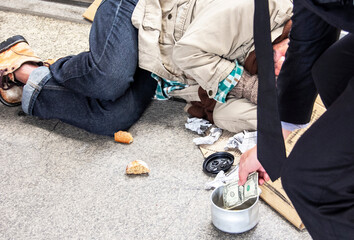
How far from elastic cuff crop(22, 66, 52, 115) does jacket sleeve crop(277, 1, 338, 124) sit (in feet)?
3.17

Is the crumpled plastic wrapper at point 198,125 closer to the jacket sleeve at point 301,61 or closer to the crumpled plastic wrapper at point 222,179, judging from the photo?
the crumpled plastic wrapper at point 222,179

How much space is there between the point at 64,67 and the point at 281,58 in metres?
0.76

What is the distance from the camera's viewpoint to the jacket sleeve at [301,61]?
87 cm

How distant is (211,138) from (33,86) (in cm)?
67

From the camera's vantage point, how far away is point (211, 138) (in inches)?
62.6

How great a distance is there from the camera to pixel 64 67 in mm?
1646

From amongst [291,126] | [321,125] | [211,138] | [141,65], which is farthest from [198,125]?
[321,125]

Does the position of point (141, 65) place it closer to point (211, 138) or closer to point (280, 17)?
point (211, 138)

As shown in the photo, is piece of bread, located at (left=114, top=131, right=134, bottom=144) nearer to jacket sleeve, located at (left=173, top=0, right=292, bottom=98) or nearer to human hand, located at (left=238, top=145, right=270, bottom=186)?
jacket sleeve, located at (left=173, top=0, right=292, bottom=98)

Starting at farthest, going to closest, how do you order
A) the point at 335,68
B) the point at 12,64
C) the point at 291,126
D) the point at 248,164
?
the point at 12,64, the point at 248,164, the point at 291,126, the point at 335,68

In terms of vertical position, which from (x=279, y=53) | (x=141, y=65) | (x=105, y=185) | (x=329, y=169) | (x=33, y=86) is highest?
(x=329, y=169)

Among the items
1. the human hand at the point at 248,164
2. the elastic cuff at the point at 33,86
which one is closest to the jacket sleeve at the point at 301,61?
the human hand at the point at 248,164

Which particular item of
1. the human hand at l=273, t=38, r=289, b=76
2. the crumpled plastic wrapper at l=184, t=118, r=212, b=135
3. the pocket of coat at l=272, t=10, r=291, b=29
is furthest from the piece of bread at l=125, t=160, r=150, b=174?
the pocket of coat at l=272, t=10, r=291, b=29

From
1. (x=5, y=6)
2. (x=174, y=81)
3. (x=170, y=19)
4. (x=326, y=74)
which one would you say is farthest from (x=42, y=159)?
(x=5, y=6)
